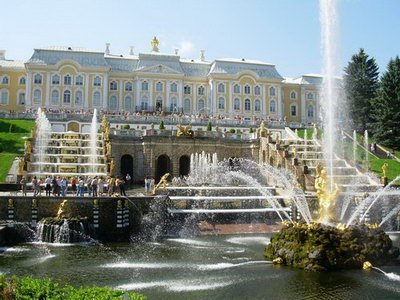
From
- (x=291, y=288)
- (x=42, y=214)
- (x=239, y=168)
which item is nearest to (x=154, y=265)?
(x=291, y=288)

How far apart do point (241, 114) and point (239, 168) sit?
97.6ft

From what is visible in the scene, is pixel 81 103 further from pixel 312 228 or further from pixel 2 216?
pixel 312 228

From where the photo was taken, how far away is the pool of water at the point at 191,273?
1378 centimetres

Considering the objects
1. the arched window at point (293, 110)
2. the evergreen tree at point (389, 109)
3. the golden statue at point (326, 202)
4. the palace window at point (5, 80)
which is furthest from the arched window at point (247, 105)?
the golden statue at point (326, 202)

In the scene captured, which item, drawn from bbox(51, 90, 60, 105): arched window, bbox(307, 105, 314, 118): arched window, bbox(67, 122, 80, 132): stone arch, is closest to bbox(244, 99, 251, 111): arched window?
bbox(307, 105, 314, 118): arched window

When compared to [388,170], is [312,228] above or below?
below

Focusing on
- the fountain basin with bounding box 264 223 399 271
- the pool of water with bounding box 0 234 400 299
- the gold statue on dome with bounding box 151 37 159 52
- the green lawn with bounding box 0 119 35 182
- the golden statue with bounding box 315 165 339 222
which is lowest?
the pool of water with bounding box 0 234 400 299

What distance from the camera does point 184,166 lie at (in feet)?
145

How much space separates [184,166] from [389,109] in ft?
80.0

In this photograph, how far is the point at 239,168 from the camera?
44.1 m

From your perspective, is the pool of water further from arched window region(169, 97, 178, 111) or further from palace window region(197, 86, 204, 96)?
palace window region(197, 86, 204, 96)

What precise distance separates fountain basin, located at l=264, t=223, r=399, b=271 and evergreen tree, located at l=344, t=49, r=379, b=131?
4219 centimetres

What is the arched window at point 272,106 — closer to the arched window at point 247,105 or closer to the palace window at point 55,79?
the arched window at point 247,105

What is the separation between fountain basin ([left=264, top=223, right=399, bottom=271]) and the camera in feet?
54.9
